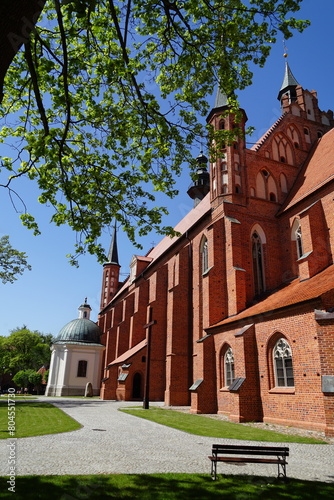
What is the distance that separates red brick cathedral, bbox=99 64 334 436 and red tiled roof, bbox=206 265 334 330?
0.25 feet

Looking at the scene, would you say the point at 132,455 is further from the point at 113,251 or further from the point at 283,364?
the point at 113,251

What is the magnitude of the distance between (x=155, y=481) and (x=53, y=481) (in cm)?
146

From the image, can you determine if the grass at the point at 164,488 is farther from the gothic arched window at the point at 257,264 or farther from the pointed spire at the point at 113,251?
the pointed spire at the point at 113,251

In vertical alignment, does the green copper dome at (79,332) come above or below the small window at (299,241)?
below

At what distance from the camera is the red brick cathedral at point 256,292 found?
11.3 meters

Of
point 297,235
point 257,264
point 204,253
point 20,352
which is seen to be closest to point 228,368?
point 257,264


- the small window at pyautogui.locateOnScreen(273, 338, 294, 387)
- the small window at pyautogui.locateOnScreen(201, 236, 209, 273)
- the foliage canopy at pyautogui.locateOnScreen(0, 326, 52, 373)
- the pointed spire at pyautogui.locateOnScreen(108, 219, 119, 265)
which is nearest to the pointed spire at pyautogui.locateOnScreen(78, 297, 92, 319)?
the pointed spire at pyautogui.locateOnScreen(108, 219, 119, 265)

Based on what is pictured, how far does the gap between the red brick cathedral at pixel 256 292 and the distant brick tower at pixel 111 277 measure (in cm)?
1778

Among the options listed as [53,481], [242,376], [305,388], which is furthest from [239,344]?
[53,481]

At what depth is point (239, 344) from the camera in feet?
45.1

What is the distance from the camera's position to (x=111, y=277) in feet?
152

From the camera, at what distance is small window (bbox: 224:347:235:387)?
49.1 feet

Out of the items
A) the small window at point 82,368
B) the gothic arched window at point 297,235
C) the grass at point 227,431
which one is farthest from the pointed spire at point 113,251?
the grass at point 227,431

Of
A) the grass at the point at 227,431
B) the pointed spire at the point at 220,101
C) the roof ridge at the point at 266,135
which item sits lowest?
the grass at the point at 227,431
